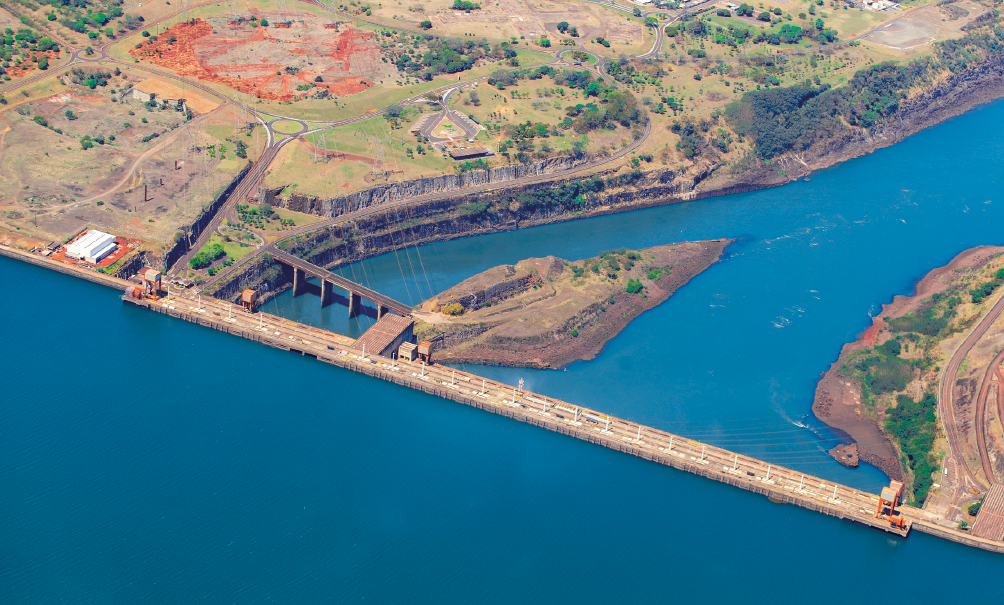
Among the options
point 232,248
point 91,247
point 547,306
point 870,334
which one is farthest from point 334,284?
point 870,334

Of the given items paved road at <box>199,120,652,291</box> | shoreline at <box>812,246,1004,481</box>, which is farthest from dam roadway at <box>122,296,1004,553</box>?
paved road at <box>199,120,652,291</box>

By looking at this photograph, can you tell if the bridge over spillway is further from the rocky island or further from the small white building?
the small white building

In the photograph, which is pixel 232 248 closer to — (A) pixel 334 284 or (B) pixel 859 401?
(A) pixel 334 284

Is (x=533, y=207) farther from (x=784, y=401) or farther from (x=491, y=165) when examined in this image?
(x=784, y=401)

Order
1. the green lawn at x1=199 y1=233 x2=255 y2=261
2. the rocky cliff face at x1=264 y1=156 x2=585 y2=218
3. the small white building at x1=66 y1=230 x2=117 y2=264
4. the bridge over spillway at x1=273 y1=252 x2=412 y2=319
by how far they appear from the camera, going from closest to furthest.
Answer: the bridge over spillway at x1=273 y1=252 x2=412 y2=319, the small white building at x1=66 y1=230 x2=117 y2=264, the green lawn at x1=199 y1=233 x2=255 y2=261, the rocky cliff face at x1=264 y1=156 x2=585 y2=218

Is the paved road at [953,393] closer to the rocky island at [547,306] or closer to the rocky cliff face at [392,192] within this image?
the rocky island at [547,306]

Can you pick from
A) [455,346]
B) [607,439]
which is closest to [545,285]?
[455,346]
